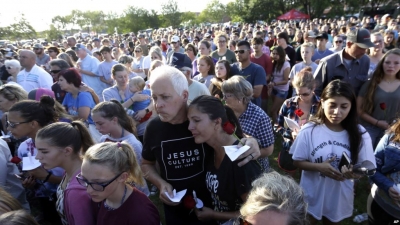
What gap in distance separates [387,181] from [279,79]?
3.99 meters

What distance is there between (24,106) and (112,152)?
62.0 inches

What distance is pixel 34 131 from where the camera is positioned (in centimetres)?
298

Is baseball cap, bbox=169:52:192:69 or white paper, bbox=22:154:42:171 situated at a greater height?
baseball cap, bbox=169:52:192:69

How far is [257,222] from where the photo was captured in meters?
1.37

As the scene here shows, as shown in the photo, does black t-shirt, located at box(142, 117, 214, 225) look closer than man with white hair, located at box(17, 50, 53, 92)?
Yes

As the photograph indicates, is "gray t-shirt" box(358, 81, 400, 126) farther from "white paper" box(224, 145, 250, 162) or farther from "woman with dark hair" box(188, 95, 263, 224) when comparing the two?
"white paper" box(224, 145, 250, 162)

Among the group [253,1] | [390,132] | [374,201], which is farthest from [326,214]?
[253,1]

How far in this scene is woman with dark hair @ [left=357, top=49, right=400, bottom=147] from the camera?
3.52 meters

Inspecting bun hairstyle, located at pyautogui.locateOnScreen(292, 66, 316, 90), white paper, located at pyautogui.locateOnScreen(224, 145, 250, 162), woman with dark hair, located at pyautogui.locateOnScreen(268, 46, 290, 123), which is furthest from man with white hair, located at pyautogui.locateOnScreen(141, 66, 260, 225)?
woman with dark hair, located at pyautogui.locateOnScreen(268, 46, 290, 123)

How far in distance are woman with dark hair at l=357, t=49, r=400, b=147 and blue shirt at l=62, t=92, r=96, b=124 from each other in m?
3.76

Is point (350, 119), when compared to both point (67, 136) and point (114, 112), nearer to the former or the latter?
point (114, 112)

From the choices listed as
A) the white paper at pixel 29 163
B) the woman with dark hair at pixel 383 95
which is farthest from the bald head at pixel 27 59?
the woman with dark hair at pixel 383 95

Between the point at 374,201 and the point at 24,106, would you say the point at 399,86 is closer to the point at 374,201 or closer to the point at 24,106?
the point at 374,201

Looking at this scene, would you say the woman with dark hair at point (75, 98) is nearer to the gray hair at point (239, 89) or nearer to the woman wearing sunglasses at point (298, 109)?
the gray hair at point (239, 89)
